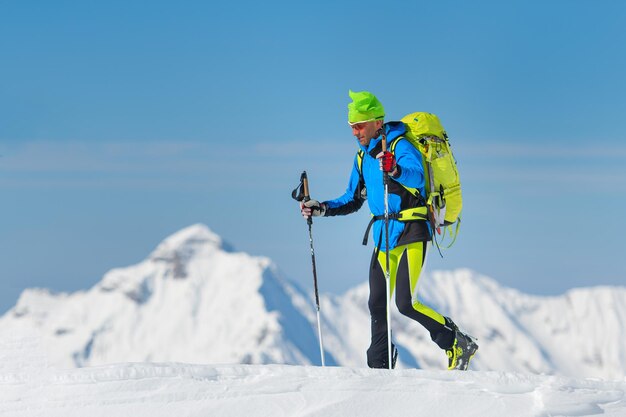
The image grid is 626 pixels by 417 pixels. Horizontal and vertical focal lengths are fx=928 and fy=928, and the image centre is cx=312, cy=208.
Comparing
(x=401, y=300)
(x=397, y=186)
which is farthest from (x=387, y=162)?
(x=401, y=300)

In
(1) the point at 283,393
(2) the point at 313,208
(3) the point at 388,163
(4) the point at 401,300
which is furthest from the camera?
(2) the point at 313,208

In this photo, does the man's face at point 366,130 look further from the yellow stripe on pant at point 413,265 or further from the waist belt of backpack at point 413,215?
the yellow stripe on pant at point 413,265

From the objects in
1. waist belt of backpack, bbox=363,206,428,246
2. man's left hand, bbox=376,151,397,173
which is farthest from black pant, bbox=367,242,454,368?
man's left hand, bbox=376,151,397,173

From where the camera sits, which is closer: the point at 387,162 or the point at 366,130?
the point at 387,162

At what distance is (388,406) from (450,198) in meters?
3.14

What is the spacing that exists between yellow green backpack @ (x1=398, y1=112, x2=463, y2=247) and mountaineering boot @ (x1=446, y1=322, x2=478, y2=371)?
125 centimetres

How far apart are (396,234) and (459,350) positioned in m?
1.56

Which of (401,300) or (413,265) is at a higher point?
(413,265)

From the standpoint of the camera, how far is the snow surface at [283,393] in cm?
835

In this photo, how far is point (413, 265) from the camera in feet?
34.8

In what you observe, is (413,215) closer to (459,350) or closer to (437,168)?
(437,168)

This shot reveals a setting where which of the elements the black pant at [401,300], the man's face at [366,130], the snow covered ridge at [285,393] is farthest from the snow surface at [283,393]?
the man's face at [366,130]

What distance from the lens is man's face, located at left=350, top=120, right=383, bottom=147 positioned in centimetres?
1076

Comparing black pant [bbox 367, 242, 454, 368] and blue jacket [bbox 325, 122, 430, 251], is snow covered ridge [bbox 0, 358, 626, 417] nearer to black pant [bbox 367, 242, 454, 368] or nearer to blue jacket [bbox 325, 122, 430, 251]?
black pant [bbox 367, 242, 454, 368]
